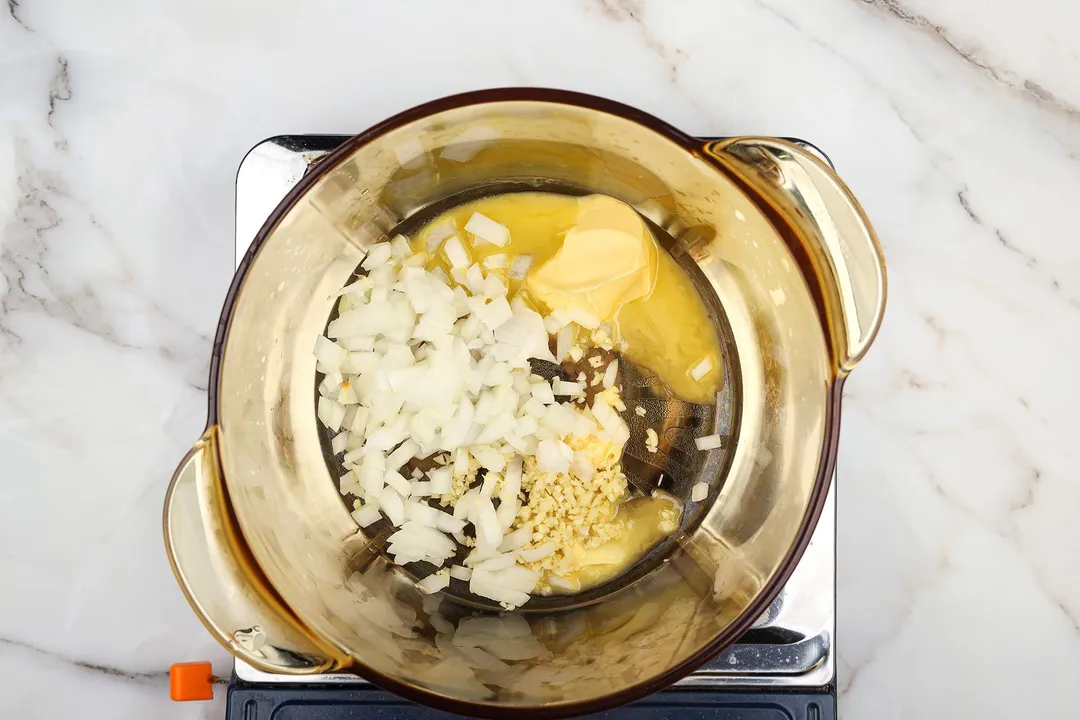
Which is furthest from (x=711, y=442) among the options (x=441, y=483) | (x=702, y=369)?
(x=441, y=483)

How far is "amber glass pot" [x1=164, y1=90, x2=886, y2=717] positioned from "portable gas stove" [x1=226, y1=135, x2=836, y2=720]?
0.08m

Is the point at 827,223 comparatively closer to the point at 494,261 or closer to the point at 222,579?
the point at 494,261

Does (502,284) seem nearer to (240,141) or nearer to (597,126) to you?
(597,126)

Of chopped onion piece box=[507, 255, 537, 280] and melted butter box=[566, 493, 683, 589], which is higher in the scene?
chopped onion piece box=[507, 255, 537, 280]

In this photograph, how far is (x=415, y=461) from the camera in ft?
2.71

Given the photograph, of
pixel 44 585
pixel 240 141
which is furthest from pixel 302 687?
pixel 240 141

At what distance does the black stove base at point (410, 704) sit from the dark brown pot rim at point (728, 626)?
17 centimetres

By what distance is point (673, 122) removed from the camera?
0.87 metres

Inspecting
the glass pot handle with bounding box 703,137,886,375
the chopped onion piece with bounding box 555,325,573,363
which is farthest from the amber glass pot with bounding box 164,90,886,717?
the chopped onion piece with bounding box 555,325,573,363

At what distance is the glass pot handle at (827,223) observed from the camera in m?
0.62

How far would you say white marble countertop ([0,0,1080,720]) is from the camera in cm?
87

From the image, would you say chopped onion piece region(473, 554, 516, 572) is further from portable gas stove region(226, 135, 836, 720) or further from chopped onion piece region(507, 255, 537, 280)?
chopped onion piece region(507, 255, 537, 280)

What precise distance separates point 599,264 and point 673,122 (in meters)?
0.22

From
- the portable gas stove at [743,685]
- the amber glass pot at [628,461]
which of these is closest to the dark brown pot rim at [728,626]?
the amber glass pot at [628,461]
